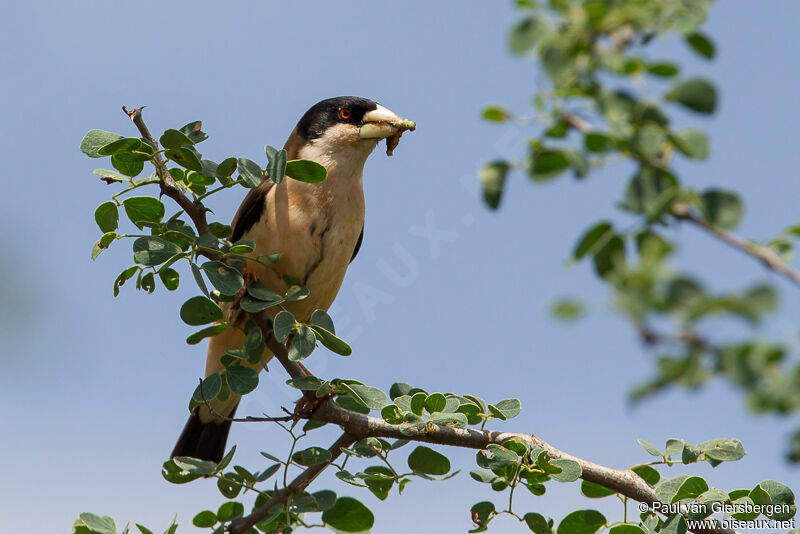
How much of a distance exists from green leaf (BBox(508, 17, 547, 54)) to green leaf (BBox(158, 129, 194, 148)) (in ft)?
6.35

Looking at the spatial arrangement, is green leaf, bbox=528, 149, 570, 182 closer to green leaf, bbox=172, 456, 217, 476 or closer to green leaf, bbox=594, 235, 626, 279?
green leaf, bbox=594, 235, 626, 279

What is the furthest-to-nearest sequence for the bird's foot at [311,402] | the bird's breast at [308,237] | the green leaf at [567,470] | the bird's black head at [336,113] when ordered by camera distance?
the bird's black head at [336,113] < the bird's breast at [308,237] < the bird's foot at [311,402] < the green leaf at [567,470]

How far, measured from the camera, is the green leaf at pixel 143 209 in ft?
10.4

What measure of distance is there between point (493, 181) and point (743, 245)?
1.27ft

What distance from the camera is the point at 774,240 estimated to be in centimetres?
126

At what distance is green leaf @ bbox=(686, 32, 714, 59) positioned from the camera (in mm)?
1274

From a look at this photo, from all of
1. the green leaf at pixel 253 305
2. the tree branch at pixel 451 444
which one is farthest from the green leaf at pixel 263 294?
the tree branch at pixel 451 444

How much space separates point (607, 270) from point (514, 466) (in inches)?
74.7

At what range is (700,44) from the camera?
1274mm

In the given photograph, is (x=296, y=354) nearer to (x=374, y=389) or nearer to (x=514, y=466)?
(x=374, y=389)

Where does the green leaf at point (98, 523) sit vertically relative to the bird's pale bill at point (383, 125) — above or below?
below

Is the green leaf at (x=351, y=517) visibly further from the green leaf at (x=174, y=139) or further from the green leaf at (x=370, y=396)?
the green leaf at (x=174, y=139)

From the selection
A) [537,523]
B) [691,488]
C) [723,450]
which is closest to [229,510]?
[537,523]

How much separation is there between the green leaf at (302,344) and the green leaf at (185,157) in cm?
72
